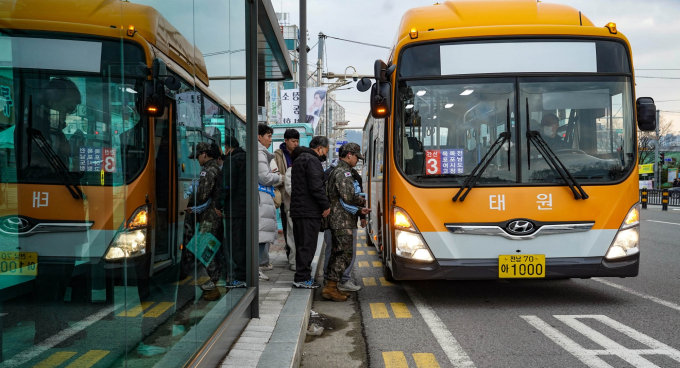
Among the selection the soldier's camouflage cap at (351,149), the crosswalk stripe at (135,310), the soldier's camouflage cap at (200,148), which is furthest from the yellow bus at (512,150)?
the crosswalk stripe at (135,310)

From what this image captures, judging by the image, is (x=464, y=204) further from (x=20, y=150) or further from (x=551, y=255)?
(x=20, y=150)

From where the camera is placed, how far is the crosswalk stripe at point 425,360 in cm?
440

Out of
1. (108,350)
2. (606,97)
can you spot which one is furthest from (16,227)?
(606,97)

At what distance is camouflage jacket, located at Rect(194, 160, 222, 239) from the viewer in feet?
11.1

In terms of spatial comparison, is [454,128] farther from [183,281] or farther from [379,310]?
[183,281]

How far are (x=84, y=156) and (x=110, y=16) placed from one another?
1.60ft

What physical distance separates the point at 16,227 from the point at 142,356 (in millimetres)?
1038

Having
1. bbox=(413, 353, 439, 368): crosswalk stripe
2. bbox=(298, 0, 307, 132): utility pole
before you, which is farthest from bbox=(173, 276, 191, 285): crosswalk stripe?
bbox=(298, 0, 307, 132): utility pole

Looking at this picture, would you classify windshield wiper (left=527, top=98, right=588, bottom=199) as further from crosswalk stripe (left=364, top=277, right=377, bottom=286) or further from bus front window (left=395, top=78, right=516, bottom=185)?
crosswalk stripe (left=364, top=277, right=377, bottom=286)

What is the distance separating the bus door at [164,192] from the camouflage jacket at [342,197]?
4.20 meters

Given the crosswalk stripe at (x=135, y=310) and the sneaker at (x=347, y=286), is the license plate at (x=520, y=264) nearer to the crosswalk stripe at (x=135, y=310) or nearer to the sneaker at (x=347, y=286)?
the sneaker at (x=347, y=286)

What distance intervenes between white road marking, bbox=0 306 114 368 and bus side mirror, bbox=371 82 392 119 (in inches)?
186

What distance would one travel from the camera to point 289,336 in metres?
4.56

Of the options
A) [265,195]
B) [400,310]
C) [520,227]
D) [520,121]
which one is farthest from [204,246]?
[265,195]
